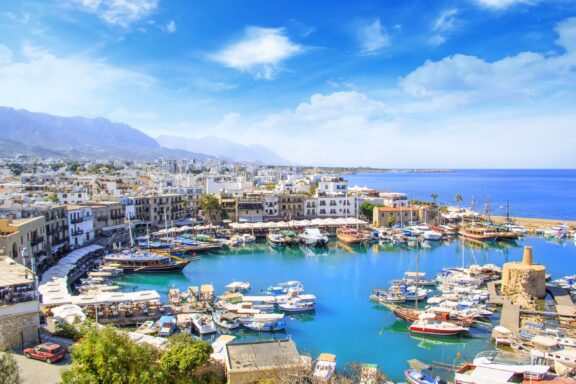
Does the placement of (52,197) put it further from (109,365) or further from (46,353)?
(109,365)

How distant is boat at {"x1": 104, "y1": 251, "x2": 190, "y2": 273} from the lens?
129 feet

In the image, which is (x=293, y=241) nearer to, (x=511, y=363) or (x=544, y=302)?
(x=544, y=302)

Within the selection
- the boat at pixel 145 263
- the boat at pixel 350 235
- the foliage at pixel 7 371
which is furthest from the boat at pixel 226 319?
the boat at pixel 350 235

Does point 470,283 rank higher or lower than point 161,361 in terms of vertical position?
lower

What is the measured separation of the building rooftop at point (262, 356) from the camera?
15.2m

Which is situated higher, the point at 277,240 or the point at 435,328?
the point at 277,240

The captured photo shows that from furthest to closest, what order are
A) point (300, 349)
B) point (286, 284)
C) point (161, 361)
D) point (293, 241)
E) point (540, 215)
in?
point (540, 215) → point (293, 241) → point (286, 284) → point (300, 349) → point (161, 361)

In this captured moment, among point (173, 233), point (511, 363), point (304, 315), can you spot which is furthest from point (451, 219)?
point (511, 363)

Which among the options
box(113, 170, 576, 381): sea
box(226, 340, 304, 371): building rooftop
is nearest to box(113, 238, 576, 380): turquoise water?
box(113, 170, 576, 381): sea

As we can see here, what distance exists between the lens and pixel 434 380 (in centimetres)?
1911

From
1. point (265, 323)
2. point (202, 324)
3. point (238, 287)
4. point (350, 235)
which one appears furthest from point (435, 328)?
point (350, 235)

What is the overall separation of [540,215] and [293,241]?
188 feet

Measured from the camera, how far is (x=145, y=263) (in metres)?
39.8

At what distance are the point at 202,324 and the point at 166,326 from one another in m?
2.02
